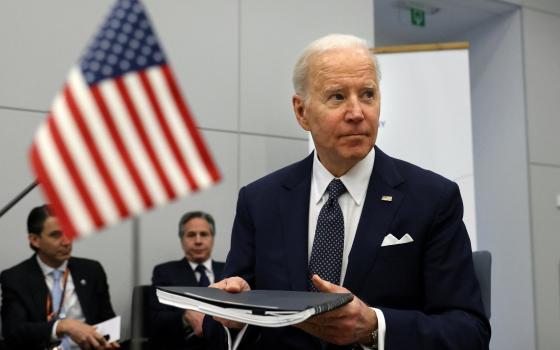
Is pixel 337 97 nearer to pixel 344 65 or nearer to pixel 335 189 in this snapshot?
pixel 344 65

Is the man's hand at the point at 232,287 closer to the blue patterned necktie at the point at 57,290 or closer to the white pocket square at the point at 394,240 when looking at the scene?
the white pocket square at the point at 394,240

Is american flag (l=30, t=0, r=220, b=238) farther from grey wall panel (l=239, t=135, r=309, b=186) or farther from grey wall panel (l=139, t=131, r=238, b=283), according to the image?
grey wall panel (l=239, t=135, r=309, b=186)

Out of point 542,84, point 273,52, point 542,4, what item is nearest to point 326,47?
point 273,52

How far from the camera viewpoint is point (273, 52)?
5.42 metres

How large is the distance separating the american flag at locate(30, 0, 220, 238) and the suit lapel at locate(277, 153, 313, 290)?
63cm

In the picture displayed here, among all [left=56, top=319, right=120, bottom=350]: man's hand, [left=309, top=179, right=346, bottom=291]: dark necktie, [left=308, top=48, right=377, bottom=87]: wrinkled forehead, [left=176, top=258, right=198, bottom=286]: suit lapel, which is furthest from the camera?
[left=176, top=258, right=198, bottom=286]: suit lapel

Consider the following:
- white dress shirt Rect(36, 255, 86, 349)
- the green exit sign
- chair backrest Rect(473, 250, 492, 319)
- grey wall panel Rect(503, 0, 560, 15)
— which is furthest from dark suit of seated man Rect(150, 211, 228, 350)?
grey wall panel Rect(503, 0, 560, 15)

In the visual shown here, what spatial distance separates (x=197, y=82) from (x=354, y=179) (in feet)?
11.5

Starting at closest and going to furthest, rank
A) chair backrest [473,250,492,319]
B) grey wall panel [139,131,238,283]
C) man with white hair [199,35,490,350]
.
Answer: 1. man with white hair [199,35,490,350]
2. chair backrest [473,250,492,319]
3. grey wall panel [139,131,238,283]

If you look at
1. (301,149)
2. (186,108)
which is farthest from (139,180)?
(301,149)

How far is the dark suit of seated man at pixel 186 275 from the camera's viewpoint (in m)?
4.23

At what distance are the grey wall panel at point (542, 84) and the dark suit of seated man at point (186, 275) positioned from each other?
3.37 m

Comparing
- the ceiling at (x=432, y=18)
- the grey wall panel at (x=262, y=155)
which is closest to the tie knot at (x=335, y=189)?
the grey wall panel at (x=262, y=155)

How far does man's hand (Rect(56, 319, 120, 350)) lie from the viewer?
3.58m
